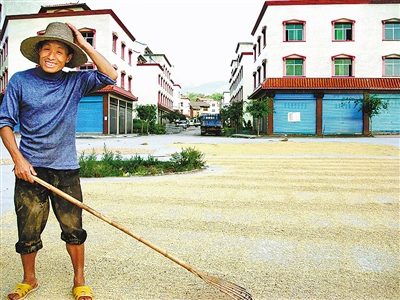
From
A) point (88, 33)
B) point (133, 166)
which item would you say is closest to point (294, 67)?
point (88, 33)

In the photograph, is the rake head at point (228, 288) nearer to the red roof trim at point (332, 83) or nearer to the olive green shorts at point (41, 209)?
the olive green shorts at point (41, 209)

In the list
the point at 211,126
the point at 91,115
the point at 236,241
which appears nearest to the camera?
the point at 236,241

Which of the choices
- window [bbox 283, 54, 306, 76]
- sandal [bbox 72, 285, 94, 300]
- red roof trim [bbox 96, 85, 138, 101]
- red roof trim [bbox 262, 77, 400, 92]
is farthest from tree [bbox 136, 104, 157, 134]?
sandal [bbox 72, 285, 94, 300]

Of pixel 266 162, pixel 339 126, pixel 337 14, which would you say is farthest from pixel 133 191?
pixel 337 14

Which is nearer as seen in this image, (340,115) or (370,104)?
(370,104)

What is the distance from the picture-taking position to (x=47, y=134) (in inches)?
112

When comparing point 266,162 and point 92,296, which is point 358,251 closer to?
point 92,296

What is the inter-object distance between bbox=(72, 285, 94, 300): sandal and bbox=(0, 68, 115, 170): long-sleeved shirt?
3.16 feet

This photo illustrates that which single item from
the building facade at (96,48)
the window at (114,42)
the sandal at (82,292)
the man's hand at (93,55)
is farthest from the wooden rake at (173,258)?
the window at (114,42)

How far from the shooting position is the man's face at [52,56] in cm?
288

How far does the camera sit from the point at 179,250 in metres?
4.18

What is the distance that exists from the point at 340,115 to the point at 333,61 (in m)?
4.83

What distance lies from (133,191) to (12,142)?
4.75 metres

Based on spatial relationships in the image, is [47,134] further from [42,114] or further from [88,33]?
[88,33]
